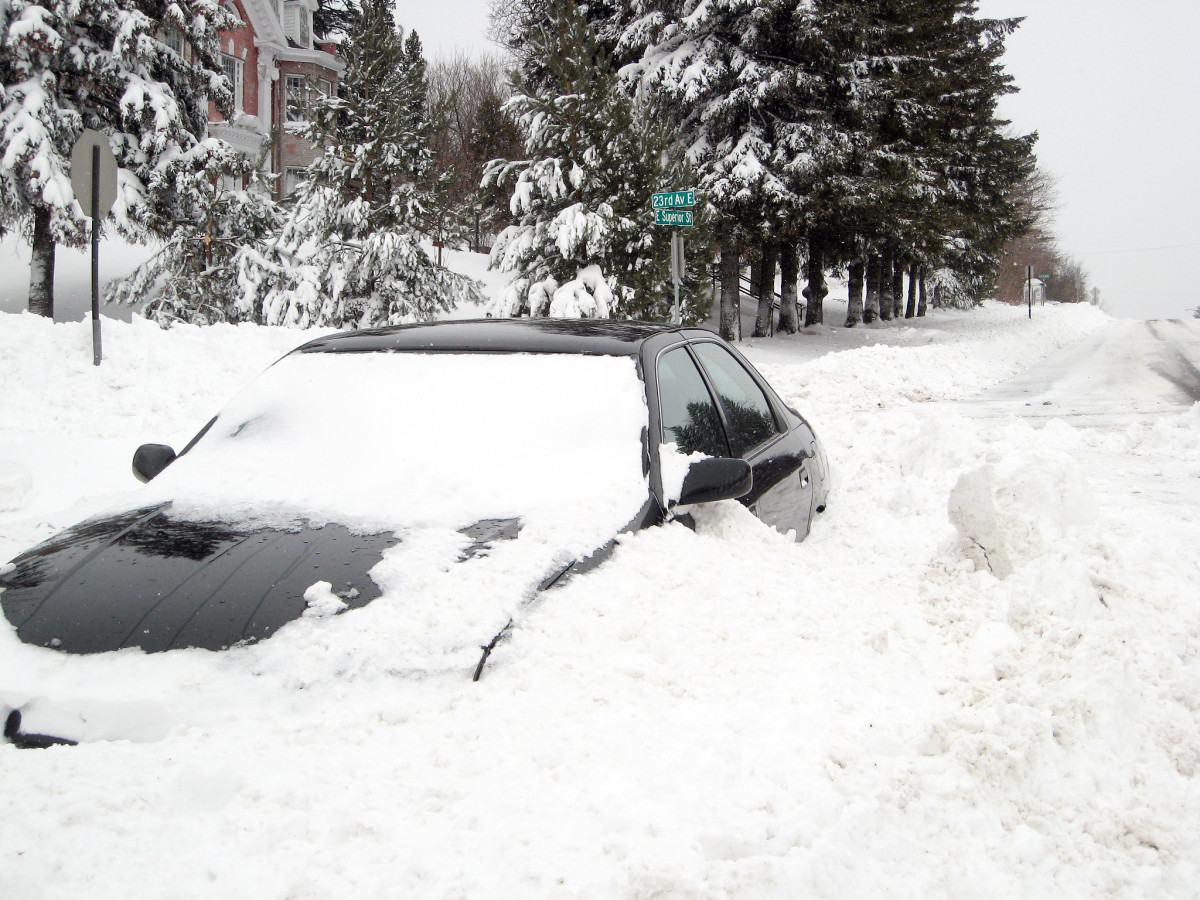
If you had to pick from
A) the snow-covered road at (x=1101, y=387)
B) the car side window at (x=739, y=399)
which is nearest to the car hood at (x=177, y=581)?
the car side window at (x=739, y=399)

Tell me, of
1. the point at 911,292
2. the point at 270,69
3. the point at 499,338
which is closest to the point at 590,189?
the point at 499,338

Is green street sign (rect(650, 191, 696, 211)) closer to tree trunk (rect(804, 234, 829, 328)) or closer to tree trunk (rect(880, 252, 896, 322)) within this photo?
tree trunk (rect(804, 234, 829, 328))

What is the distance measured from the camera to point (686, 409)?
12.3 ft

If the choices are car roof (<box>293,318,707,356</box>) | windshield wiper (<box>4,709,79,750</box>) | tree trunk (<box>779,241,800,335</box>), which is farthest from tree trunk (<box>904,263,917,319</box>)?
windshield wiper (<box>4,709,79,750</box>)

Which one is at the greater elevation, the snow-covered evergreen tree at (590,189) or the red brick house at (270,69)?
the red brick house at (270,69)

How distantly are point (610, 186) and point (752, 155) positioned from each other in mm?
5701

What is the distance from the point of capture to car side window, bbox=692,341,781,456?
4137mm

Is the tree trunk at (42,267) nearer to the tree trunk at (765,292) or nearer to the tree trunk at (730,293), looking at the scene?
the tree trunk at (730,293)

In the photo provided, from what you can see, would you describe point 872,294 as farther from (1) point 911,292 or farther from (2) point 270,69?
(2) point 270,69

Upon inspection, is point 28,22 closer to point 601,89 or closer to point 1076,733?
point 601,89

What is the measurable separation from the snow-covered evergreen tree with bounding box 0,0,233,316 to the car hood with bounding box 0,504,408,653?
17824 millimetres

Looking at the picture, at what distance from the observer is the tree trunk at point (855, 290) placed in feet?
106

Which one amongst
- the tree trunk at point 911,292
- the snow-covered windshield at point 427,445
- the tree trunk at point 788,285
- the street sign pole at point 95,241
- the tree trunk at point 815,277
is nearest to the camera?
the snow-covered windshield at point 427,445

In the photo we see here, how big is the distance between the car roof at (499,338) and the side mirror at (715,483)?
0.63 meters
